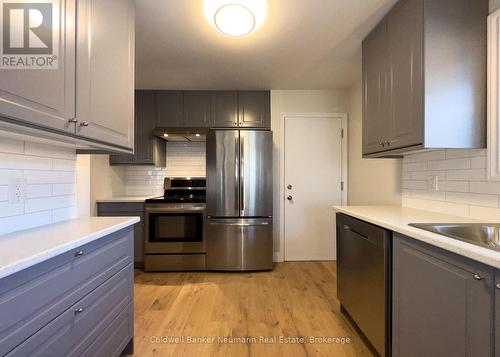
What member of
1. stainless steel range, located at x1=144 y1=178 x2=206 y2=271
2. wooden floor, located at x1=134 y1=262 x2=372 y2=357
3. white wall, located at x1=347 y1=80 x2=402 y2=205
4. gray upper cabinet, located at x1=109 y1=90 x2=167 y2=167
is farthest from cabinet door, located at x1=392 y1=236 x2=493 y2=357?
gray upper cabinet, located at x1=109 y1=90 x2=167 y2=167

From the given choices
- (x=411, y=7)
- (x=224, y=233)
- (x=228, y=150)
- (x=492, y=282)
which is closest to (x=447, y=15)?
(x=411, y=7)

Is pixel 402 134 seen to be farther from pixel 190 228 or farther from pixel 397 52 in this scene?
pixel 190 228

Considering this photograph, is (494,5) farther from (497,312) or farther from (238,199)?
(238,199)

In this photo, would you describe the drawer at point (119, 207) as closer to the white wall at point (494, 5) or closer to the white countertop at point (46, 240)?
the white countertop at point (46, 240)

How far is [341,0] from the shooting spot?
5.25 ft

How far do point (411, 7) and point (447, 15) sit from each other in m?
0.20

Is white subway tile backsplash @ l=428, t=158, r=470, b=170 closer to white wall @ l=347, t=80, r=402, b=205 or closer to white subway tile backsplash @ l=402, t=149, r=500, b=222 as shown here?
white subway tile backsplash @ l=402, t=149, r=500, b=222

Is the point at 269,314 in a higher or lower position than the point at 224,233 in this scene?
lower

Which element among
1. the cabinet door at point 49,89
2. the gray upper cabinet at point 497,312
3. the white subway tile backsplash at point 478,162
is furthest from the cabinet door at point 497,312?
the cabinet door at point 49,89

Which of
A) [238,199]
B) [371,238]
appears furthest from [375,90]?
[238,199]

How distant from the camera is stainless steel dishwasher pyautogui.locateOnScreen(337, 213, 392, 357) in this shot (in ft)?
4.54

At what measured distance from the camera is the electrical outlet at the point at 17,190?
1212 millimetres

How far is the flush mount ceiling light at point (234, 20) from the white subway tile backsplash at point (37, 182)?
4.40ft

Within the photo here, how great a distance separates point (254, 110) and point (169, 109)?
1118mm
